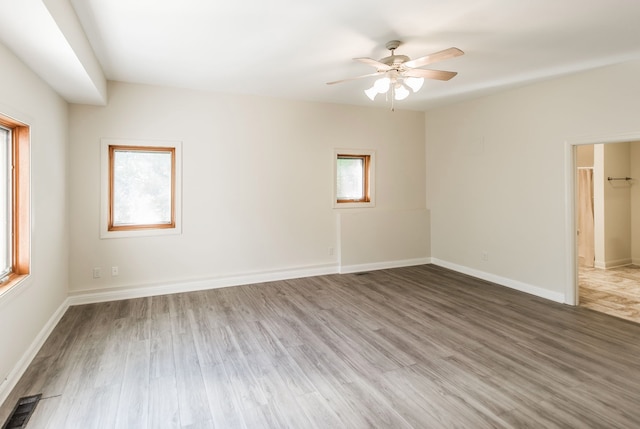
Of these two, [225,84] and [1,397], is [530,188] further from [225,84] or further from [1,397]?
[1,397]

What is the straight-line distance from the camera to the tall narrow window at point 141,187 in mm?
4379

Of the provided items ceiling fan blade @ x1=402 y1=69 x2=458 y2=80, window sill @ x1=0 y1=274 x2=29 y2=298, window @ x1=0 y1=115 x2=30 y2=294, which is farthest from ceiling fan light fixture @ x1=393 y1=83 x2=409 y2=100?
window sill @ x1=0 y1=274 x2=29 y2=298

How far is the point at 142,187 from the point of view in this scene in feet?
14.8

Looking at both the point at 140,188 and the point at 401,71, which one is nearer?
the point at 401,71

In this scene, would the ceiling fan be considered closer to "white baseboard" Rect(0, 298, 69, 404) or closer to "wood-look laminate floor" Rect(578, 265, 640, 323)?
"wood-look laminate floor" Rect(578, 265, 640, 323)

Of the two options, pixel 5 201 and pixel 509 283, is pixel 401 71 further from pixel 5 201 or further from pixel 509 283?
pixel 5 201

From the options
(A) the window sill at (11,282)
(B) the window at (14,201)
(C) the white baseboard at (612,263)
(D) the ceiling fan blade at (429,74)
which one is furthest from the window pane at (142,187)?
(C) the white baseboard at (612,263)

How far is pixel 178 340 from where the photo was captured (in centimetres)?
318

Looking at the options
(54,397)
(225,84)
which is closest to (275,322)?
(54,397)

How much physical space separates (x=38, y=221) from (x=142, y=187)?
1.49m

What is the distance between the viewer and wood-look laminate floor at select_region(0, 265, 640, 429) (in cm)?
213

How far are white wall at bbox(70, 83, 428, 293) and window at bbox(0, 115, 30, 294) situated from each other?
4.50 ft

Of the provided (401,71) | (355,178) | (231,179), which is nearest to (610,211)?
(355,178)

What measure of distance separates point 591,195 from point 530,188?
7.90ft
